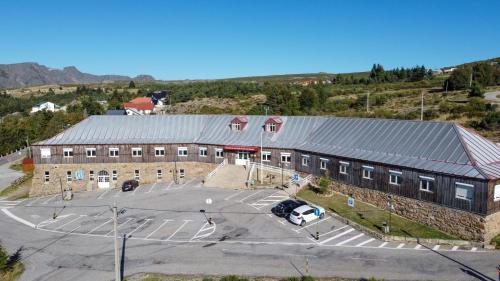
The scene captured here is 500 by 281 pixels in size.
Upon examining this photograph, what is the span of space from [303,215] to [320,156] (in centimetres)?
1073

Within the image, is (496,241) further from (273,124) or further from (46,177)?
(46,177)

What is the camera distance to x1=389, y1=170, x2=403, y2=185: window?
37.4 metres

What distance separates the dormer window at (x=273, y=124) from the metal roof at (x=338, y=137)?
57 cm

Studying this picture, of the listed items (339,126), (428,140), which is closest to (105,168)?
(339,126)

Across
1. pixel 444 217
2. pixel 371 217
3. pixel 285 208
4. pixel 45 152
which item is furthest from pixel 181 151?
pixel 444 217

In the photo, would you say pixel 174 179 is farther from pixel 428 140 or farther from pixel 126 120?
pixel 428 140

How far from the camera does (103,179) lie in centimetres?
5519

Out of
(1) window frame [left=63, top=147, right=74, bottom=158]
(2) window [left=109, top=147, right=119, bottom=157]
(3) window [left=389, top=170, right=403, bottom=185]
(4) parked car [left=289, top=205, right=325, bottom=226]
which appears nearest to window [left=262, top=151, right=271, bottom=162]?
(4) parked car [left=289, top=205, right=325, bottom=226]

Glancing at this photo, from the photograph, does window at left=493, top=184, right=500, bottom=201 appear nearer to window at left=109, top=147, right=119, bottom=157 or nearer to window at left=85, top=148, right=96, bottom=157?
window at left=109, top=147, right=119, bottom=157

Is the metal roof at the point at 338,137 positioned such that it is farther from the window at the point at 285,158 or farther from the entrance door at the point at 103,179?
the entrance door at the point at 103,179

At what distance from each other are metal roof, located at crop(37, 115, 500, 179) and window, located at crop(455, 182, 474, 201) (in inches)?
33.5

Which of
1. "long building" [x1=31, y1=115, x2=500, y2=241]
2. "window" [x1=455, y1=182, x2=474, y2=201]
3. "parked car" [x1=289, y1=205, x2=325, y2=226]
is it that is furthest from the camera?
"parked car" [x1=289, y1=205, x2=325, y2=226]

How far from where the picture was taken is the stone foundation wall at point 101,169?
5469 cm

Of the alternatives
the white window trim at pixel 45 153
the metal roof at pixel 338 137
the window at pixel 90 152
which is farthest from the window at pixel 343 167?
the white window trim at pixel 45 153
